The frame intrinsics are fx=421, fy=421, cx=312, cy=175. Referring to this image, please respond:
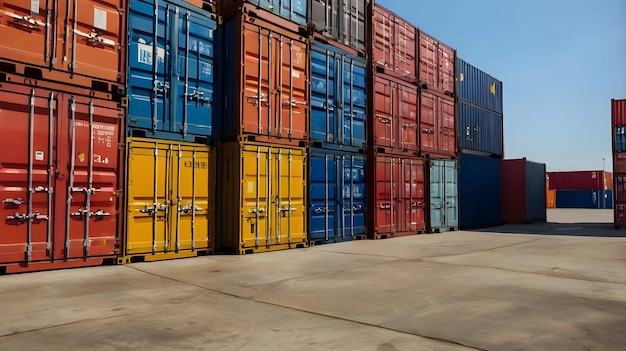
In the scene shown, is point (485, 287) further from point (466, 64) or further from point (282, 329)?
point (466, 64)

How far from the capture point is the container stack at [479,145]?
19.8 metres

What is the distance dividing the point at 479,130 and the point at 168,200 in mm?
16978

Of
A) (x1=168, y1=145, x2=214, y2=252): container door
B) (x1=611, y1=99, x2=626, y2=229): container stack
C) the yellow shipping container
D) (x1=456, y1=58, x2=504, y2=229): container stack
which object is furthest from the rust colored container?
(x1=611, y1=99, x2=626, y2=229): container stack

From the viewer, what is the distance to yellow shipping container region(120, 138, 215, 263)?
9141 mm

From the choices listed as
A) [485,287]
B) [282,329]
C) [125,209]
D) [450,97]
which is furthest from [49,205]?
[450,97]

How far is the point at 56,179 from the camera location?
318 inches

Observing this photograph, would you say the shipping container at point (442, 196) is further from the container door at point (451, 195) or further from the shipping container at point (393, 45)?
the shipping container at point (393, 45)

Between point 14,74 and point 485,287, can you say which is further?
point 14,74

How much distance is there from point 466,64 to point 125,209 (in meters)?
17.2

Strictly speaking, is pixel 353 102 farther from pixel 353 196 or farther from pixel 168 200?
pixel 168 200

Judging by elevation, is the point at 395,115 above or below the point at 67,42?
below

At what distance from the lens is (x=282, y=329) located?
441 cm

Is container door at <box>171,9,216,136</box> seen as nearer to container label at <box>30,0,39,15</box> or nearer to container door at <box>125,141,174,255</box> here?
container door at <box>125,141,174,255</box>

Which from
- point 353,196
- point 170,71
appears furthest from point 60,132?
point 353,196
